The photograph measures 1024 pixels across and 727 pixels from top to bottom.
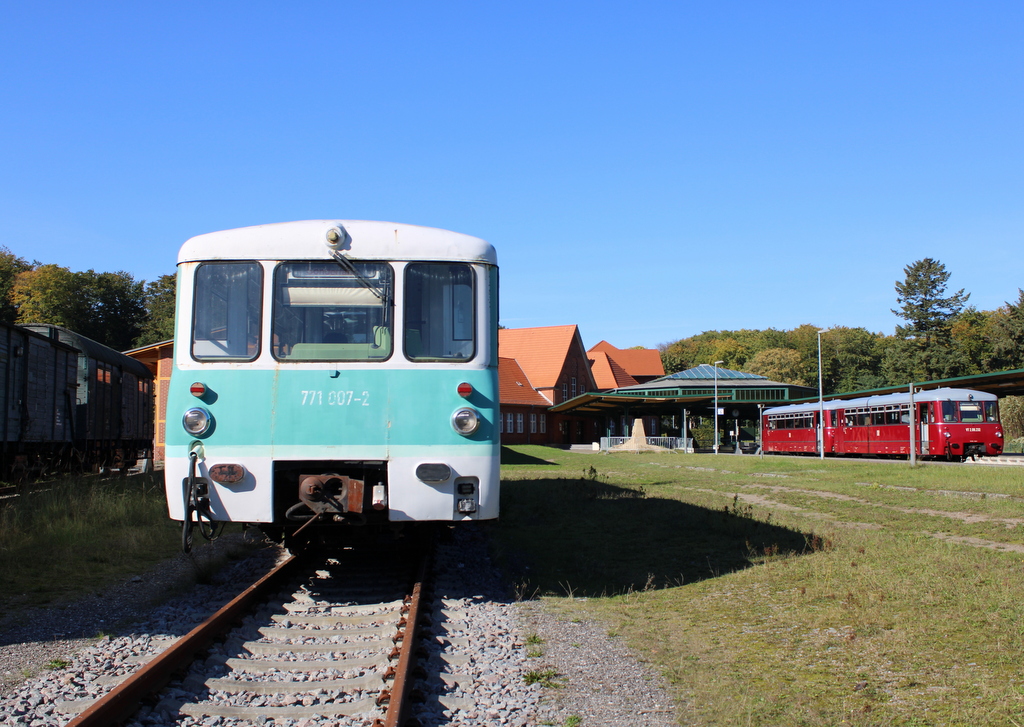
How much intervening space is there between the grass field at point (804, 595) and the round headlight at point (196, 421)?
327cm

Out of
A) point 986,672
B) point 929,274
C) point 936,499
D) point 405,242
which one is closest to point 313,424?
point 405,242

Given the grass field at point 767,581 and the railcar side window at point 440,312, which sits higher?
the railcar side window at point 440,312

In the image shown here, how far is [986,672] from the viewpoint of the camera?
5129mm

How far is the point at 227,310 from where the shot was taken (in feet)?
23.2

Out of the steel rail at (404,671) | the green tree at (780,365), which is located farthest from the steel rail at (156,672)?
the green tree at (780,365)

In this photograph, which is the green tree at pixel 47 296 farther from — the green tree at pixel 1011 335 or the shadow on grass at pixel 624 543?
the green tree at pixel 1011 335

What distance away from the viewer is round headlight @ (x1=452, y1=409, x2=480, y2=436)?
22.3 feet

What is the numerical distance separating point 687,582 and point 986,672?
347 centimetres

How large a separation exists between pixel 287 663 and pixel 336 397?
2.28 metres

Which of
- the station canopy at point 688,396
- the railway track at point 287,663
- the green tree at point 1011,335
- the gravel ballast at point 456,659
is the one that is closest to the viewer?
the railway track at point 287,663

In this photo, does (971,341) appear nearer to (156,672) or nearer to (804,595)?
(804,595)

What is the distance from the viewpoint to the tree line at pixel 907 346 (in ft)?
236

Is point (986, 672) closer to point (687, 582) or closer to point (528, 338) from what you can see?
point (687, 582)

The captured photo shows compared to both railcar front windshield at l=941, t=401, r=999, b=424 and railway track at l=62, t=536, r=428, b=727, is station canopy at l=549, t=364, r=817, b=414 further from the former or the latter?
railway track at l=62, t=536, r=428, b=727
